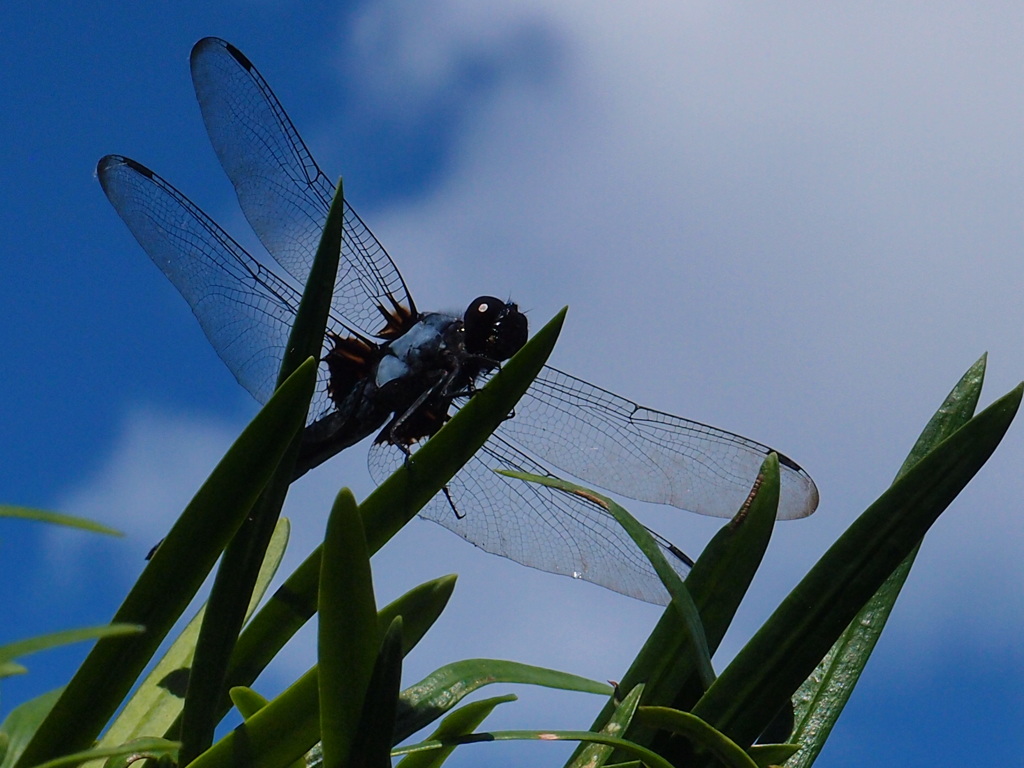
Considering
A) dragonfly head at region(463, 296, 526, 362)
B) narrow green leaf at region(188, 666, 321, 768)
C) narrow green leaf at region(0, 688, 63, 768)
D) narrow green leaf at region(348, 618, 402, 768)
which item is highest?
dragonfly head at region(463, 296, 526, 362)

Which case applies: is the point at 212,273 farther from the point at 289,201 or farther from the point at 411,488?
the point at 411,488

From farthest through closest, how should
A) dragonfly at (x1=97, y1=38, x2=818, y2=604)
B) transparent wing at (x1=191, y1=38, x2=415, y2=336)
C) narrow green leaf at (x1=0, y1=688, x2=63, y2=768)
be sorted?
transparent wing at (x1=191, y1=38, x2=415, y2=336), dragonfly at (x1=97, y1=38, x2=818, y2=604), narrow green leaf at (x1=0, y1=688, x2=63, y2=768)

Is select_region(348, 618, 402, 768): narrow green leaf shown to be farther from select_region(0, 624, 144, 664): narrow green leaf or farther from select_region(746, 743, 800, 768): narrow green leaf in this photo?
select_region(746, 743, 800, 768): narrow green leaf

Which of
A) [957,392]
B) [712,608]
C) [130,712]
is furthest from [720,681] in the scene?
A: [130,712]

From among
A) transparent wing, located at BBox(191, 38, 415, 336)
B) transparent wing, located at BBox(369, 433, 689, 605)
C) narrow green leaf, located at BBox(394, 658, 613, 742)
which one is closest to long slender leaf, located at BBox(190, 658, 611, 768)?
narrow green leaf, located at BBox(394, 658, 613, 742)

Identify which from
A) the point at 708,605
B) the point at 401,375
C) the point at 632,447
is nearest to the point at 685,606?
the point at 708,605

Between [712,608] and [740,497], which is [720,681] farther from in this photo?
[740,497]

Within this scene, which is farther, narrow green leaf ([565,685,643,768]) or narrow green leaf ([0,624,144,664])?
narrow green leaf ([565,685,643,768])
